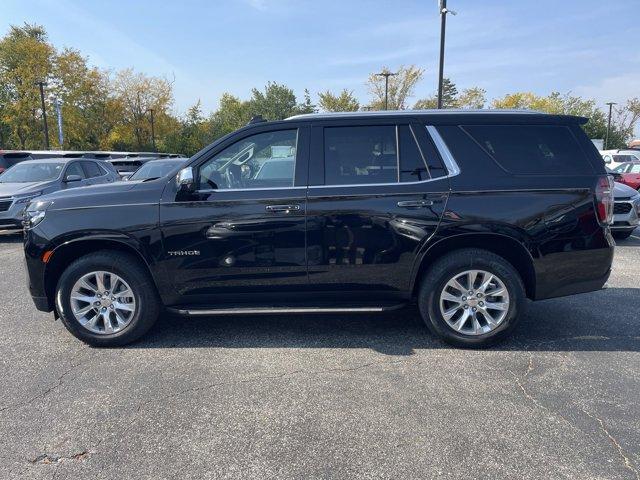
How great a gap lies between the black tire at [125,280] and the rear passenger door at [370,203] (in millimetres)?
1448

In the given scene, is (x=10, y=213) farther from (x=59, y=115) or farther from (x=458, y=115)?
(x=59, y=115)

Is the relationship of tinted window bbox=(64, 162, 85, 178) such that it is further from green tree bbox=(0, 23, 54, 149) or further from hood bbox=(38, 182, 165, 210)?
green tree bbox=(0, 23, 54, 149)

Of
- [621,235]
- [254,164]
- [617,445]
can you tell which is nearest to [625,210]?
[621,235]

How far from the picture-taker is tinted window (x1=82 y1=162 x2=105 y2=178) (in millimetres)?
11734

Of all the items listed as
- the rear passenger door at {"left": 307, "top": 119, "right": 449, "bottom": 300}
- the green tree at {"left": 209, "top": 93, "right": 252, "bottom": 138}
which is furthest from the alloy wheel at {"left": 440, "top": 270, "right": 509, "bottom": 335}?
the green tree at {"left": 209, "top": 93, "right": 252, "bottom": 138}

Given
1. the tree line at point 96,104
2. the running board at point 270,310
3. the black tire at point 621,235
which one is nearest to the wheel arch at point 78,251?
the running board at point 270,310

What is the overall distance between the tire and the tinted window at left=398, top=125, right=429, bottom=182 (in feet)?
2.42

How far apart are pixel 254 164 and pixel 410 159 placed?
1.35m

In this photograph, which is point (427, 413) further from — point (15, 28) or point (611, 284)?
point (15, 28)

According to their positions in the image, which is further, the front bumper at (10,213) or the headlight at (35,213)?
the front bumper at (10,213)

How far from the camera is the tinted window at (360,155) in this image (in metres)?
4.02

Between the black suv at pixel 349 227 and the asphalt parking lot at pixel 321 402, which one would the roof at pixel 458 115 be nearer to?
the black suv at pixel 349 227

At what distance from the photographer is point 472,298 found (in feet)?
13.2

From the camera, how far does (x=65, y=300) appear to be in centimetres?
411
